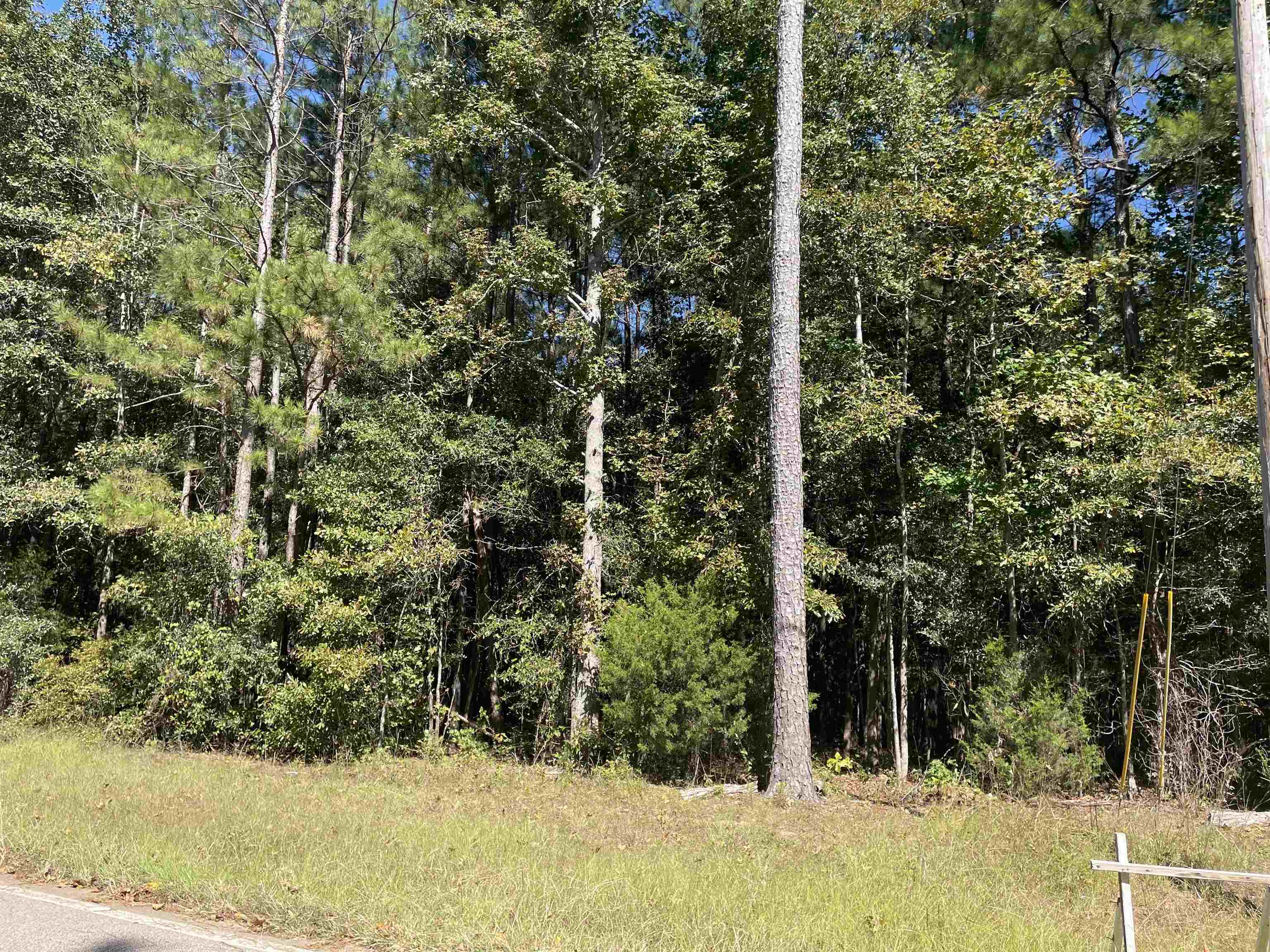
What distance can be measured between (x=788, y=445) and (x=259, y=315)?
363 inches

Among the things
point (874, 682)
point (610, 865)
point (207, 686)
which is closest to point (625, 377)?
point (874, 682)

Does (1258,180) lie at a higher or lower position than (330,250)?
lower

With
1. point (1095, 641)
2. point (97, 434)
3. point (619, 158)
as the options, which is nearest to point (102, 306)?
point (97, 434)

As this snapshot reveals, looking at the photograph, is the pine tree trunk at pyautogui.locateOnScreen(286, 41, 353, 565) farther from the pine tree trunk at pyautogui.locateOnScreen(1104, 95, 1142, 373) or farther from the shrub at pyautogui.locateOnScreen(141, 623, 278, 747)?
the pine tree trunk at pyautogui.locateOnScreen(1104, 95, 1142, 373)

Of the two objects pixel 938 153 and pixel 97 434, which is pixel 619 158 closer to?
pixel 938 153

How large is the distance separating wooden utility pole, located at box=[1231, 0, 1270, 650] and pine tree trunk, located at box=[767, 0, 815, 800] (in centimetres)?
600

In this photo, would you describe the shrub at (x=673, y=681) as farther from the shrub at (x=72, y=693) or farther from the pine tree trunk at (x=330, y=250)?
the shrub at (x=72, y=693)

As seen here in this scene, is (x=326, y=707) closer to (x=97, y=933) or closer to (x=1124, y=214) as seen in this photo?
(x=97, y=933)

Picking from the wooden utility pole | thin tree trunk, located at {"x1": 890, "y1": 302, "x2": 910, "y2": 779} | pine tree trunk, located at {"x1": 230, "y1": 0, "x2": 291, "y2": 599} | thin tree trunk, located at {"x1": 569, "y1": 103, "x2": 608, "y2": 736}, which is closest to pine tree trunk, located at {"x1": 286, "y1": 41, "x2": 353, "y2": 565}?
pine tree trunk, located at {"x1": 230, "y1": 0, "x2": 291, "y2": 599}

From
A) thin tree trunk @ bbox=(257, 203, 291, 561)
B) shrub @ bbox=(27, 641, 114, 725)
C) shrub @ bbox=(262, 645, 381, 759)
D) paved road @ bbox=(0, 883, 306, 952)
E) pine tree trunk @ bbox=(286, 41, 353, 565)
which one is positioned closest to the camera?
paved road @ bbox=(0, 883, 306, 952)

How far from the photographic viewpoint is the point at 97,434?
16688 mm

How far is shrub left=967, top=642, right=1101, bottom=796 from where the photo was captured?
10852mm

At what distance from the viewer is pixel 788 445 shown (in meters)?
10.4

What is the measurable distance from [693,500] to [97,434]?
42.5 feet
